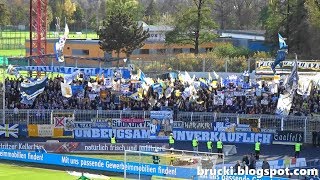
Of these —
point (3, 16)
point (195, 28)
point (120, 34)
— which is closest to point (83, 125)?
point (120, 34)

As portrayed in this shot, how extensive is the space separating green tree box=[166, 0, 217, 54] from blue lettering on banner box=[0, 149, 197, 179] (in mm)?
38223

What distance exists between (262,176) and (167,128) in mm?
15267

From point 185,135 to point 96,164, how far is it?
9329mm

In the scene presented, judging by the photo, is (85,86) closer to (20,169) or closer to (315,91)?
(20,169)

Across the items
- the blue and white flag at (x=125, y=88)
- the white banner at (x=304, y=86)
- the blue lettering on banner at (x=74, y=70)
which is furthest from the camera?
the blue lettering on banner at (x=74, y=70)

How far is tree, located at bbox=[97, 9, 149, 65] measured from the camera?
70.9 meters

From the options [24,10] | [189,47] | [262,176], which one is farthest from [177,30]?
[24,10]

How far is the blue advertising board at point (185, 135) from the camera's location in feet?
130

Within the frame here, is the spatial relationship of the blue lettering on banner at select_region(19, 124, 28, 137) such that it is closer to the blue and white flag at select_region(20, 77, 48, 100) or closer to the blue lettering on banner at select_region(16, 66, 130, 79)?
the blue and white flag at select_region(20, 77, 48, 100)

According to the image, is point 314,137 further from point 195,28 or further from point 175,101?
point 195,28

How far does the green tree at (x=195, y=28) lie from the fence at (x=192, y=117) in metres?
30.3

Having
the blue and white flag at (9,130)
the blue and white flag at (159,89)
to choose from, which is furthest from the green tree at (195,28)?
the blue and white flag at (9,130)

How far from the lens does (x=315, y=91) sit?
142ft

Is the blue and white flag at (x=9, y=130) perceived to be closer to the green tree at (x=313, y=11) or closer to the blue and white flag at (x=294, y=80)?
the blue and white flag at (x=294, y=80)
